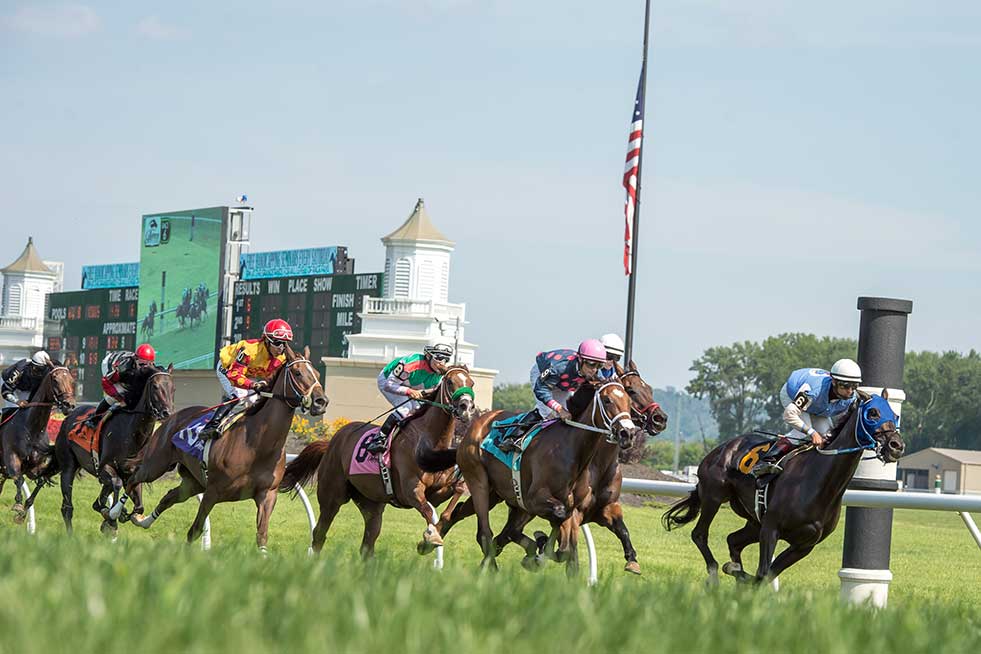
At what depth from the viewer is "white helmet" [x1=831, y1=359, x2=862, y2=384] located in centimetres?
994

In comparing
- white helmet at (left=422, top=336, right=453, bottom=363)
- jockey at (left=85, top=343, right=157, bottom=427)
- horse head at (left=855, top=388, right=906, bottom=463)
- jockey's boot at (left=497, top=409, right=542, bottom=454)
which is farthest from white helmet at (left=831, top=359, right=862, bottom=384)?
jockey at (left=85, top=343, right=157, bottom=427)

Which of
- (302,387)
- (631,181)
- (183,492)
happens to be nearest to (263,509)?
(302,387)

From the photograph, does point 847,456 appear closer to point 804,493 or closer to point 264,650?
point 804,493

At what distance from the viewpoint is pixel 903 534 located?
67.7 ft

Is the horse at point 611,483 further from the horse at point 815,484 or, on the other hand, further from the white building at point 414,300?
the white building at point 414,300

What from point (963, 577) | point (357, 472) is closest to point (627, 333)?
point (963, 577)

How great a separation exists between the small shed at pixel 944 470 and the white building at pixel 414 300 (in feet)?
98.9

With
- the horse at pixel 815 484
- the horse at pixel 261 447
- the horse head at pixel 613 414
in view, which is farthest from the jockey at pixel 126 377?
the horse at pixel 815 484

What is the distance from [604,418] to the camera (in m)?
9.73

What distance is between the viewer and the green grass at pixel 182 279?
43875 millimetres

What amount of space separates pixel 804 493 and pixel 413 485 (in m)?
3.05

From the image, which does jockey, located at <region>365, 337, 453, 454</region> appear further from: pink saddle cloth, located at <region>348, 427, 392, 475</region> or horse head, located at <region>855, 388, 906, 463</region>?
horse head, located at <region>855, 388, 906, 463</region>

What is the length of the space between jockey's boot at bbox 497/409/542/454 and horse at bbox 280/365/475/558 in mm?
317

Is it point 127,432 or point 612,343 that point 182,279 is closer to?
point 127,432
